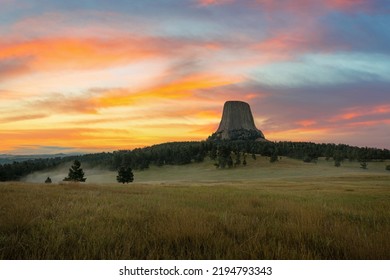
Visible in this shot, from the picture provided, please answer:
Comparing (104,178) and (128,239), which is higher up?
(128,239)

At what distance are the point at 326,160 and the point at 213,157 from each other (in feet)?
182

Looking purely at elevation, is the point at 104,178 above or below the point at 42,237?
below

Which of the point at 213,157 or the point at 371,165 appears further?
the point at 213,157

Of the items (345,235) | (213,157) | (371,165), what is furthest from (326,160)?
(345,235)

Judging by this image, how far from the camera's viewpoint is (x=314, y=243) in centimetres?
475

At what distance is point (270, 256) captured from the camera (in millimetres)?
3879

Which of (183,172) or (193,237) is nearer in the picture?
(193,237)
